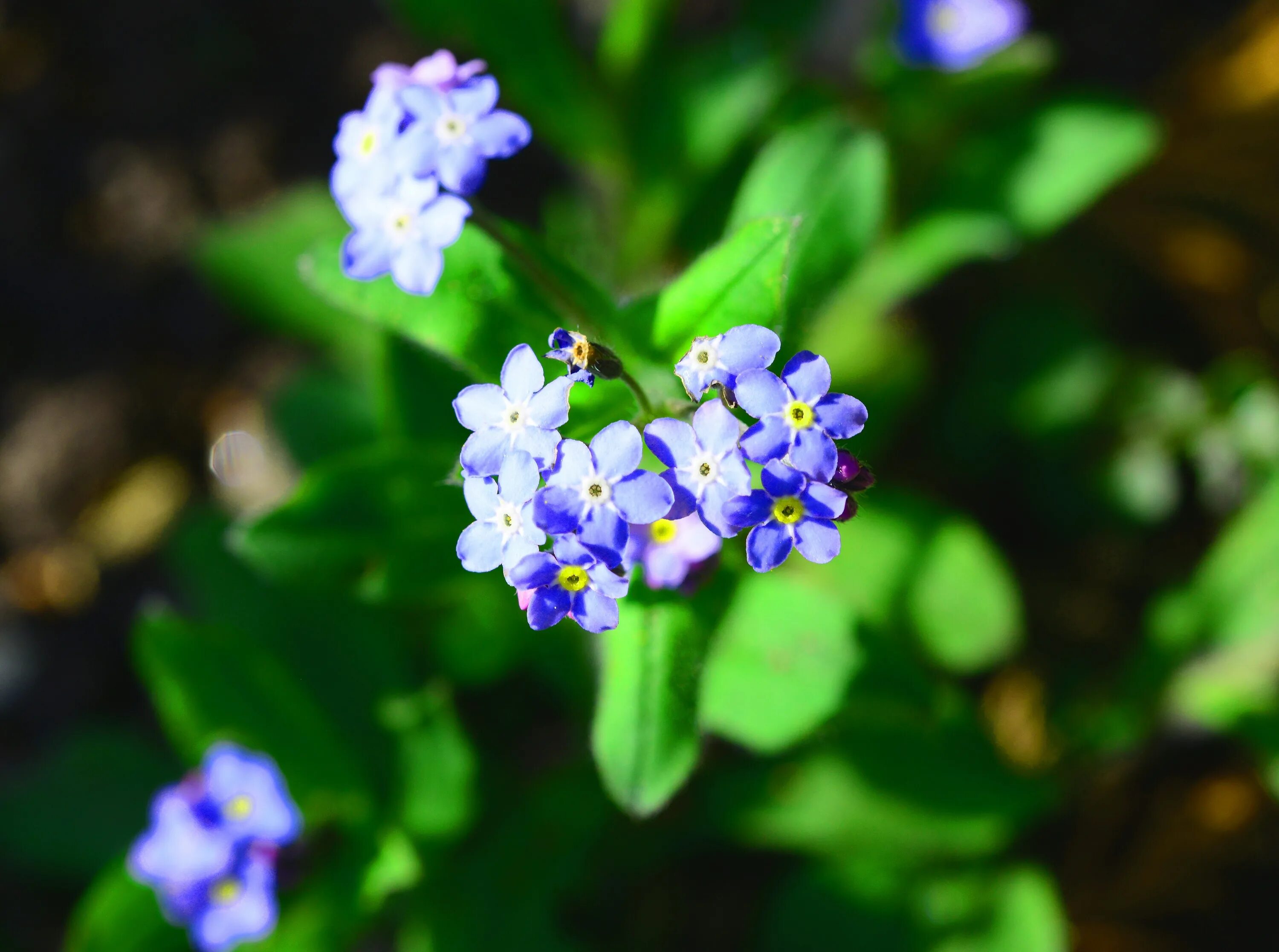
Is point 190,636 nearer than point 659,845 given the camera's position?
Yes

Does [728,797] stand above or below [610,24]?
below

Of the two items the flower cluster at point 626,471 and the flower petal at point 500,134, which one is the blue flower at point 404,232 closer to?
the flower petal at point 500,134

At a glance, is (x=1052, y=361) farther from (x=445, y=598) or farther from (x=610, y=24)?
(x=445, y=598)

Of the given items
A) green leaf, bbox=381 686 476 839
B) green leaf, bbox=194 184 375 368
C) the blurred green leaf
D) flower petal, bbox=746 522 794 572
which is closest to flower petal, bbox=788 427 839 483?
flower petal, bbox=746 522 794 572

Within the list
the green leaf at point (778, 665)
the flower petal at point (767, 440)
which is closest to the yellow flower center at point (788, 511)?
the flower petal at point (767, 440)

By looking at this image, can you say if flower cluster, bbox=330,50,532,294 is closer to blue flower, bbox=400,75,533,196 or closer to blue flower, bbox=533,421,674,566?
blue flower, bbox=400,75,533,196

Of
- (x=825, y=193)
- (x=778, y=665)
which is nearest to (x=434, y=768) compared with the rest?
(x=778, y=665)

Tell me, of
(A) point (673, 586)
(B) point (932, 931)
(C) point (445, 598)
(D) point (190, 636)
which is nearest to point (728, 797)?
(B) point (932, 931)

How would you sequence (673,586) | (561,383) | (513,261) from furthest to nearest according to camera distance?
(513,261) < (673,586) < (561,383)

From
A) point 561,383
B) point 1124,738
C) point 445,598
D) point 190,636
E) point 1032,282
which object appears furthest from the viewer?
point 1032,282
